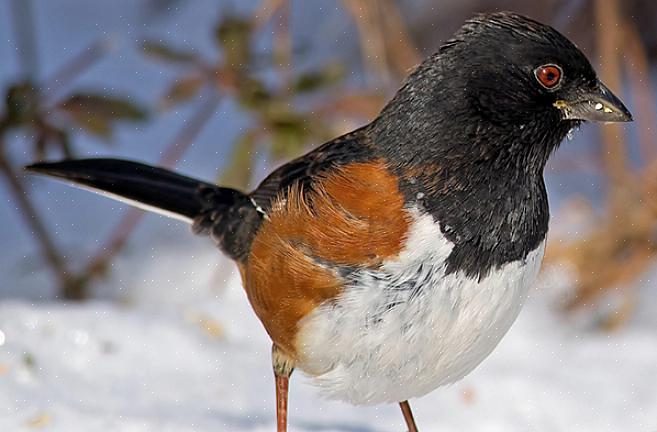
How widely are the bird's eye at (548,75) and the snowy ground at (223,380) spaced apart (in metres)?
1.25

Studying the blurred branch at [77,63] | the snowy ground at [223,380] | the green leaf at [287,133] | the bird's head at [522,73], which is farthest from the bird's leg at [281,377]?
the blurred branch at [77,63]

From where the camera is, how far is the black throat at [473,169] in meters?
2.65

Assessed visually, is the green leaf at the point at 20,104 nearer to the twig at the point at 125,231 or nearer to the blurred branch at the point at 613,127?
the twig at the point at 125,231

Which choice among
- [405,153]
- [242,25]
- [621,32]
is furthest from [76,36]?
[405,153]

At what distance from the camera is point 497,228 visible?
8.75 feet

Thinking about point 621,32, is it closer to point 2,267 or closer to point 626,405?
point 626,405

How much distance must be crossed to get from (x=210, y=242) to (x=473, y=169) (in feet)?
7.73

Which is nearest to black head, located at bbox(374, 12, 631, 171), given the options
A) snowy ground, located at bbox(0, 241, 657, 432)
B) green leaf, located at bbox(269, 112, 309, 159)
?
snowy ground, located at bbox(0, 241, 657, 432)

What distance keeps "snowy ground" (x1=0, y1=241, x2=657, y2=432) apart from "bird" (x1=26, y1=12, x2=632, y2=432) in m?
0.73

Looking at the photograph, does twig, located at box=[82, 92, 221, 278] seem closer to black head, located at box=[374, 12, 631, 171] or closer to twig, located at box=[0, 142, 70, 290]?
twig, located at box=[0, 142, 70, 290]

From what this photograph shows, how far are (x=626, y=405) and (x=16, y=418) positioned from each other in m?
2.03

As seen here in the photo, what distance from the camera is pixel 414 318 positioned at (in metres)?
2.63

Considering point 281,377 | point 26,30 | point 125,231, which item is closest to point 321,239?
point 281,377

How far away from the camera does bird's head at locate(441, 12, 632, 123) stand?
8.93 ft
